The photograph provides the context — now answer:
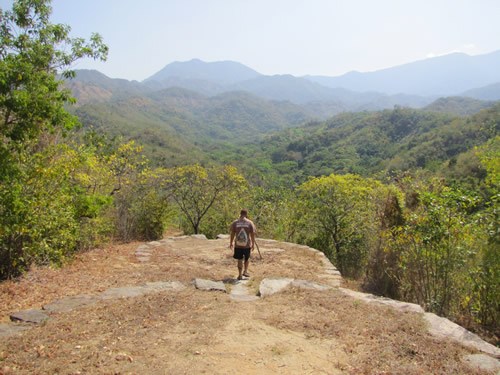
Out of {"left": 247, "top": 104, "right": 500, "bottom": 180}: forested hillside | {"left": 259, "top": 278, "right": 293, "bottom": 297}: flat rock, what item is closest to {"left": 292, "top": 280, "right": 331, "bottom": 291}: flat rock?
{"left": 259, "top": 278, "right": 293, "bottom": 297}: flat rock

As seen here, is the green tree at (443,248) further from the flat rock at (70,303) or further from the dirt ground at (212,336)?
the flat rock at (70,303)

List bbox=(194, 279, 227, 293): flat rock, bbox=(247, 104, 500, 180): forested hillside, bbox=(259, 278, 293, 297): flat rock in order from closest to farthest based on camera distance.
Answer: bbox=(259, 278, 293, 297): flat rock
bbox=(194, 279, 227, 293): flat rock
bbox=(247, 104, 500, 180): forested hillside

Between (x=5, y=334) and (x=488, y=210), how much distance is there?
7.07 metres

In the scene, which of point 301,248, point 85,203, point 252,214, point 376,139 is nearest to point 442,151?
point 376,139

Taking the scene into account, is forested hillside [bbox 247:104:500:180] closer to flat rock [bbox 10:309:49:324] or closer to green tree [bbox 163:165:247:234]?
green tree [bbox 163:165:247:234]

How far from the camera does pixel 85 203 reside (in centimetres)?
836

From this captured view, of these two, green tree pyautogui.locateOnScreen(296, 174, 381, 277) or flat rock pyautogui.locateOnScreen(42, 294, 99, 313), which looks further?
green tree pyautogui.locateOnScreen(296, 174, 381, 277)

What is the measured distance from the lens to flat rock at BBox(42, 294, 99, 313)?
5.23 meters

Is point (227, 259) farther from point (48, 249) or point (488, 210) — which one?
point (488, 210)

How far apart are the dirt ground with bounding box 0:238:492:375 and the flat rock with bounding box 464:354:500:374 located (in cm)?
11

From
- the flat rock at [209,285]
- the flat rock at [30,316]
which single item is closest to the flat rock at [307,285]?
the flat rock at [209,285]

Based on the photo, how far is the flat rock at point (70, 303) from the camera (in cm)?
523

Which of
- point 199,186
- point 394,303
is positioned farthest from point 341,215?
point 394,303

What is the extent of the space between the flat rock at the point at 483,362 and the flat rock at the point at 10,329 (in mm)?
4996
